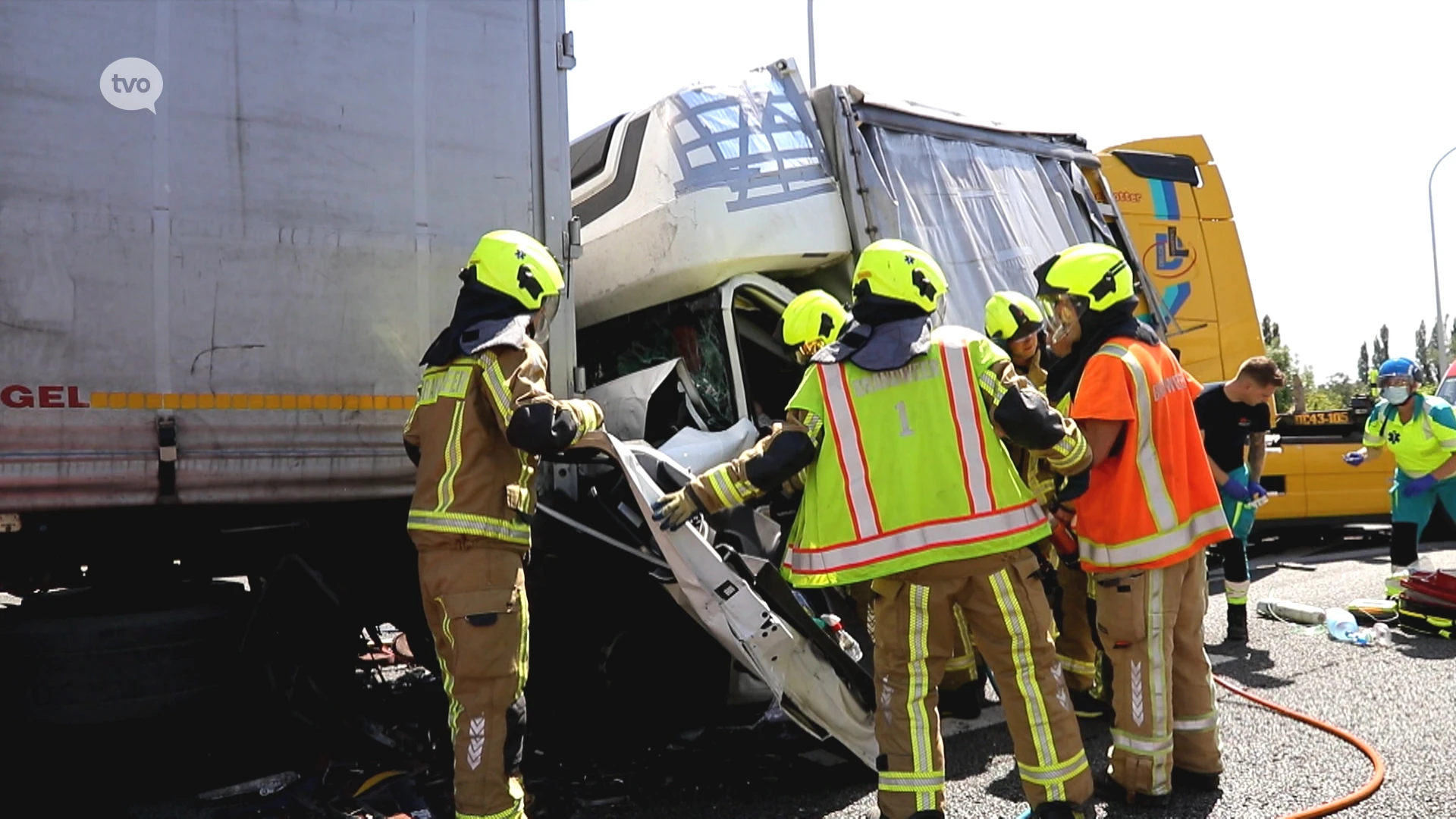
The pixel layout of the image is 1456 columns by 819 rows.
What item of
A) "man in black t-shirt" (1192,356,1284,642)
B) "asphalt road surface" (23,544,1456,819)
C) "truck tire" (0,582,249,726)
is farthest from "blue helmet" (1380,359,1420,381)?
"truck tire" (0,582,249,726)

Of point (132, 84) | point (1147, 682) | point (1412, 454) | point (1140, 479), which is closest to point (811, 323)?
point (1140, 479)

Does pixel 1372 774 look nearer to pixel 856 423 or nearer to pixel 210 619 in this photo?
pixel 856 423

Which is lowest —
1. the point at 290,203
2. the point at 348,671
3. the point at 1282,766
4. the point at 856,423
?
the point at 1282,766

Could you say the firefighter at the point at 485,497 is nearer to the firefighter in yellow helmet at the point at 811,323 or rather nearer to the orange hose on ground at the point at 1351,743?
the firefighter in yellow helmet at the point at 811,323

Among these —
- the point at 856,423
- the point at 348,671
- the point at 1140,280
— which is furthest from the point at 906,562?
the point at 1140,280

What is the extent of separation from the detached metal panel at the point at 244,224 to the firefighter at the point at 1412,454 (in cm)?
566

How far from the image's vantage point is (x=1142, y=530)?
3490 millimetres

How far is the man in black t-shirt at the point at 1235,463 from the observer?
18.4 feet

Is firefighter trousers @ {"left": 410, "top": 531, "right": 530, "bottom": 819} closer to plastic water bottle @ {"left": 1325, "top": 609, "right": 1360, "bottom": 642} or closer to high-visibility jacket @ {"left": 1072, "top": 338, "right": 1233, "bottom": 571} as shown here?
high-visibility jacket @ {"left": 1072, "top": 338, "right": 1233, "bottom": 571}

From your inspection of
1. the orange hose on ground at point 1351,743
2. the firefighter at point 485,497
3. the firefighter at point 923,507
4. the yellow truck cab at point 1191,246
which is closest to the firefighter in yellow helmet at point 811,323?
the firefighter at point 923,507

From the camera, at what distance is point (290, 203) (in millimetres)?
3426

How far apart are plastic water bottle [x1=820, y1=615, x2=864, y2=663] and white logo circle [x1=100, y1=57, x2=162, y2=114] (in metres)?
2.64

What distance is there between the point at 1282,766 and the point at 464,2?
153 inches

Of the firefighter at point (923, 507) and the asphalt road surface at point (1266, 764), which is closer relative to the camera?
the firefighter at point (923, 507)
